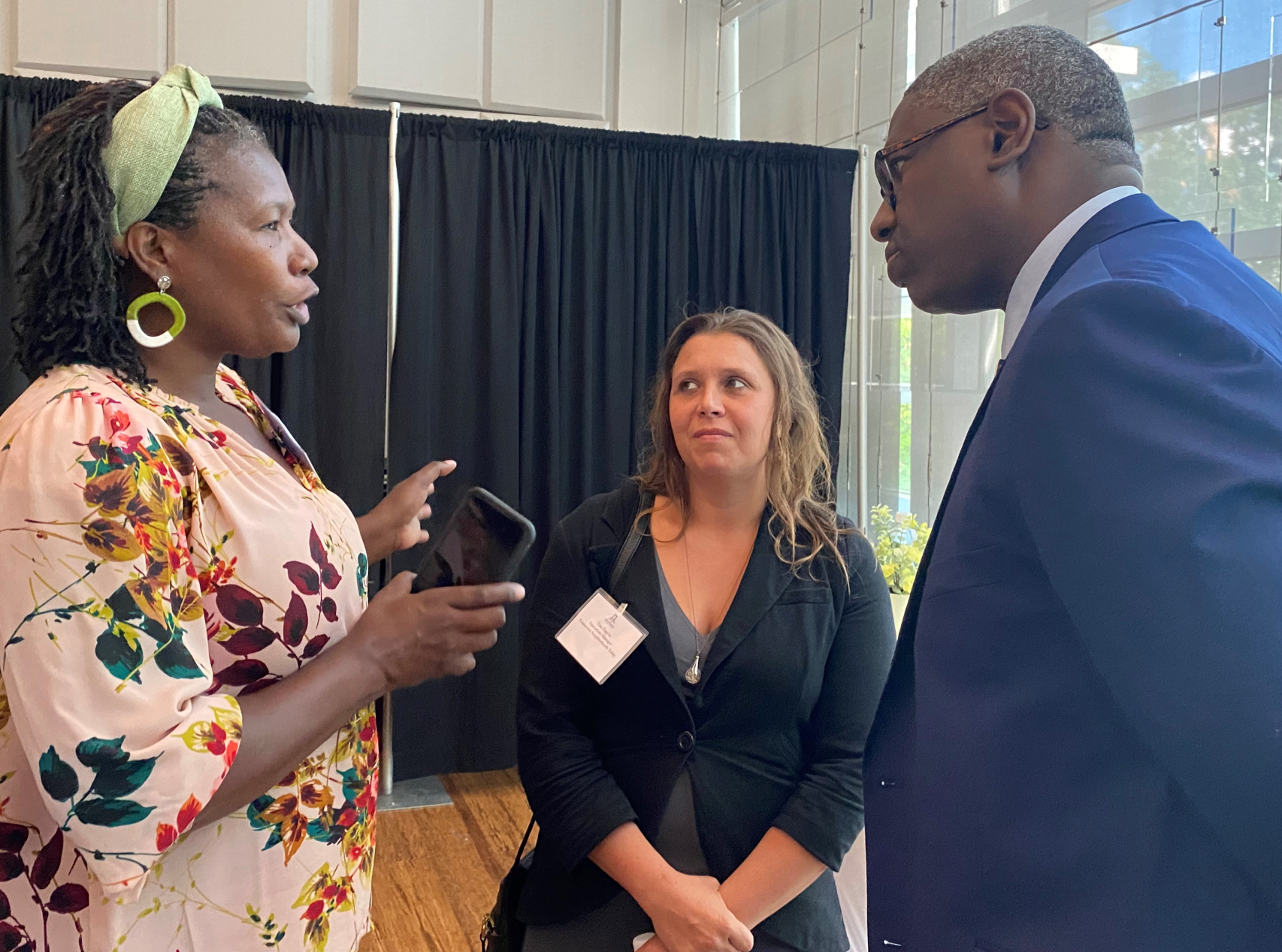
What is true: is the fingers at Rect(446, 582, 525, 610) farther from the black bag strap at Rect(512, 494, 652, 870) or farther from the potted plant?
the potted plant

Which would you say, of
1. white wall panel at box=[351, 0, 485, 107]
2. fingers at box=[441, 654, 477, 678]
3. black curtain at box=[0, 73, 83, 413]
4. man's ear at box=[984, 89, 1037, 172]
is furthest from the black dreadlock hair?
white wall panel at box=[351, 0, 485, 107]

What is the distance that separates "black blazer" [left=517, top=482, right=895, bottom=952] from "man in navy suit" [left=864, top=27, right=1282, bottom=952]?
0.59 meters

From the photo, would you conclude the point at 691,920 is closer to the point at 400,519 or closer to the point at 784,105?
the point at 400,519

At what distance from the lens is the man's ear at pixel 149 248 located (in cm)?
106

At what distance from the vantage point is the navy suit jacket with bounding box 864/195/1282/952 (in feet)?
2.26

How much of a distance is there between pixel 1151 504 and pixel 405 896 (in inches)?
109

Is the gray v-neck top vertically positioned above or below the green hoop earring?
below

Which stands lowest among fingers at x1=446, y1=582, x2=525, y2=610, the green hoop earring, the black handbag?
the black handbag

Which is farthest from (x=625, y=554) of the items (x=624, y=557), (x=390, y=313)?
(x=390, y=313)

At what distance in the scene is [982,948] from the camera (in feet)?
2.84

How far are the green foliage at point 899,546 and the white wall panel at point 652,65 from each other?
224cm

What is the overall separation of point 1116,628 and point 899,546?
2426mm

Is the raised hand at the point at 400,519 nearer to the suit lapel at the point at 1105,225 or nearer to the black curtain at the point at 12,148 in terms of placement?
the suit lapel at the point at 1105,225

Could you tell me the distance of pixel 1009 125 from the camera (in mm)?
1040
